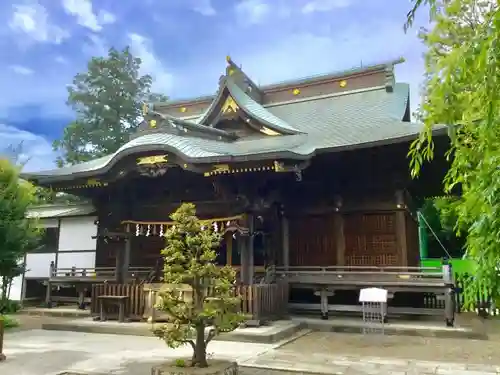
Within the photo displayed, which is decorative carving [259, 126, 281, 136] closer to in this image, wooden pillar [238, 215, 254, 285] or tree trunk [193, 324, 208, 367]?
wooden pillar [238, 215, 254, 285]

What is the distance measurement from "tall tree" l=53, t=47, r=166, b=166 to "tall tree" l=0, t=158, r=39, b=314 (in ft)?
61.7

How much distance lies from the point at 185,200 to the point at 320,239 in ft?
13.1

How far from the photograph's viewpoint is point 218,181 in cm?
1136

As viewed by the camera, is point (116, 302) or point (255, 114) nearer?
point (116, 302)

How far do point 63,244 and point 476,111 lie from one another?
16881 millimetres

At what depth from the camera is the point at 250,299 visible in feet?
32.9

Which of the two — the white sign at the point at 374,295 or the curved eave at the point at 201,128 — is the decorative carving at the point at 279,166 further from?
the curved eave at the point at 201,128

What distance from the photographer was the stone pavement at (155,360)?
259 inches

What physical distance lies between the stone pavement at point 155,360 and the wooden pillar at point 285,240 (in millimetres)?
Answer: 4086

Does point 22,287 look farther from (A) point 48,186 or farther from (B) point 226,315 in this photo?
(B) point 226,315

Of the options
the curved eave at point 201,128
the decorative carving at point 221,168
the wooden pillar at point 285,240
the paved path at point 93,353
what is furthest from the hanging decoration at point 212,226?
the curved eave at point 201,128

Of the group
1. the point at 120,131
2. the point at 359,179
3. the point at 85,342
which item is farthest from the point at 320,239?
the point at 120,131

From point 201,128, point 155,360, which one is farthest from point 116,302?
point 201,128

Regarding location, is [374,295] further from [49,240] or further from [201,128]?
[49,240]
